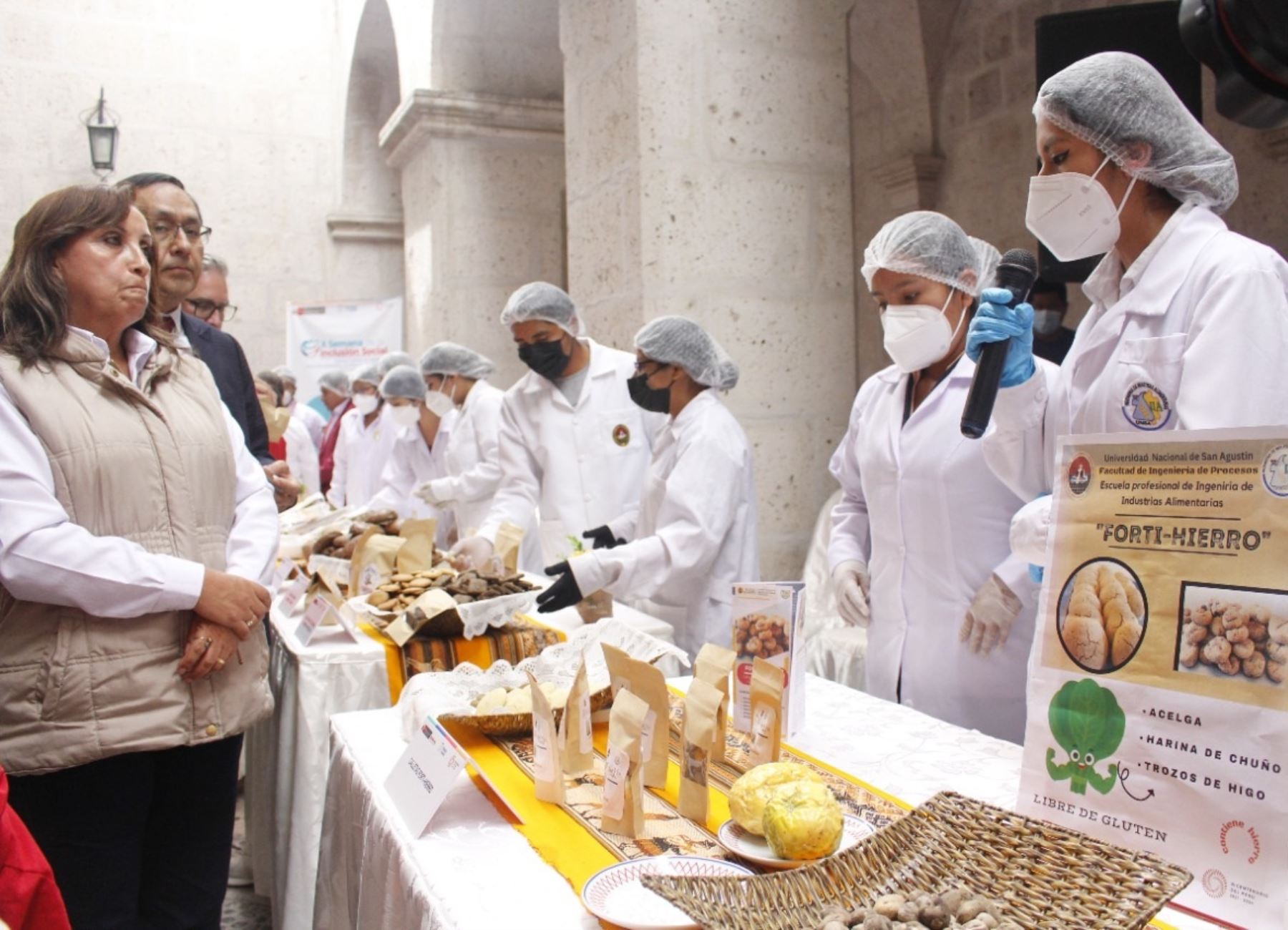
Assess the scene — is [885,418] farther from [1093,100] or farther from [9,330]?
[9,330]

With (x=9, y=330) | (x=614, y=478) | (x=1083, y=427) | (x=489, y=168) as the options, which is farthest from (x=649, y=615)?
(x=489, y=168)

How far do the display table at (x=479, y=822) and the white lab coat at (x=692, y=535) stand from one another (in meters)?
0.81

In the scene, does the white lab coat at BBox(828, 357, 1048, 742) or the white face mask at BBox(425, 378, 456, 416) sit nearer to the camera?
the white lab coat at BBox(828, 357, 1048, 742)

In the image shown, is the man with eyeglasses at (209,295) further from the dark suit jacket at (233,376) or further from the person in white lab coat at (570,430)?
the person in white lab coat at (570,430)

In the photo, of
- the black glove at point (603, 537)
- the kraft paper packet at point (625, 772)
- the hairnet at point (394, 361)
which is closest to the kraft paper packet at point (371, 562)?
the black glove at point (603, 537)

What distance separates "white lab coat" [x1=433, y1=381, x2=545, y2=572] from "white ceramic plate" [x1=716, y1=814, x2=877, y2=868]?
4178 mm

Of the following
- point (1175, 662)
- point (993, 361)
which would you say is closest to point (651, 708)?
point (1175, 662)

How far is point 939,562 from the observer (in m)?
2.34

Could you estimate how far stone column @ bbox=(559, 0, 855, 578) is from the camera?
4.19 metres

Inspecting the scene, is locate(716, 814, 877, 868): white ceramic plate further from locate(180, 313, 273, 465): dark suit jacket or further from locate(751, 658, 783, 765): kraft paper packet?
locate(180, 313, 273, 465): dark suit jacket

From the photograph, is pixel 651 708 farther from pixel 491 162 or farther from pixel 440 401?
pixel 491 162

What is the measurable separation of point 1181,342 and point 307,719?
2.12 metres

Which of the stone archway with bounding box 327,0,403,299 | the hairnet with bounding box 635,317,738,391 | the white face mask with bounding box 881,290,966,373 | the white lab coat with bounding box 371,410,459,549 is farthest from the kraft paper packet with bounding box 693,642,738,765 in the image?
the stone archway with bounding box 327,0,403,299

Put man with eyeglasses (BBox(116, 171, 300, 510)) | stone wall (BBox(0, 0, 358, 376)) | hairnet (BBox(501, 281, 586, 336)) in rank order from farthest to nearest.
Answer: stone wall (BBox(0, 0, 358, 376))
hairnet (BBox(501, 281, 586, 336))
man with eyeglasses (BBox(116, 171, 300, 510))
